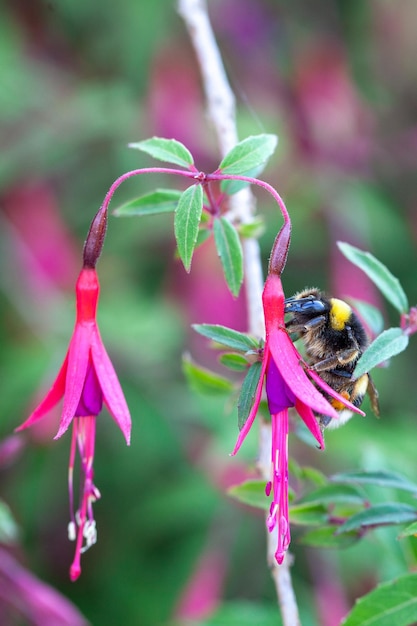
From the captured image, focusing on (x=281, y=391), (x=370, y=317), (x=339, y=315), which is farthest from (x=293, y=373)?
(x=370, y=317)

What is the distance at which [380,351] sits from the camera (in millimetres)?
720

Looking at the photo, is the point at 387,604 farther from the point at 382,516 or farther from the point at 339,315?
the point at 339,315

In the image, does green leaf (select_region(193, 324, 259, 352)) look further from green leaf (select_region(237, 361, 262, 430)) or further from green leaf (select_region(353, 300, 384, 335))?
green leaf (select_region(353, 300, 384, 335))

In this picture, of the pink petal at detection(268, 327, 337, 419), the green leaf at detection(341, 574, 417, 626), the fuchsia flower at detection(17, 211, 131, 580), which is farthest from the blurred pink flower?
the pink petal at detection(268, 327, 337, 419)

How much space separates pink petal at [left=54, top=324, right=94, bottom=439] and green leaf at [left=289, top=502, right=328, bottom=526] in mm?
258

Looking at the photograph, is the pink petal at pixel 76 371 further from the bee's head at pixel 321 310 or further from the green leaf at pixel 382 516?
the green leaf at pixel 382 516

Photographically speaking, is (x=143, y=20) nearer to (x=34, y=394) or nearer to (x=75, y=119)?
(x=75, y=119)

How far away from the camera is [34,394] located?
1.67 m

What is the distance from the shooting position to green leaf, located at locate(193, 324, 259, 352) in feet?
2.37

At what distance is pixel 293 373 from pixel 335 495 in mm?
213

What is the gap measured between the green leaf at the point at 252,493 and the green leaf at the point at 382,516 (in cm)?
9

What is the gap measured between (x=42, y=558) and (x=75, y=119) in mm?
919

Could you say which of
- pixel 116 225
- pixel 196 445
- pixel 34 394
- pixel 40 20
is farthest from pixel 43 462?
pixel 40 20

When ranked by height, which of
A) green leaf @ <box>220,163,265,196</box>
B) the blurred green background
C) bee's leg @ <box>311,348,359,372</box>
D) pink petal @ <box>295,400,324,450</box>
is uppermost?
green leaf @ <box>220,163,265,196</box>
